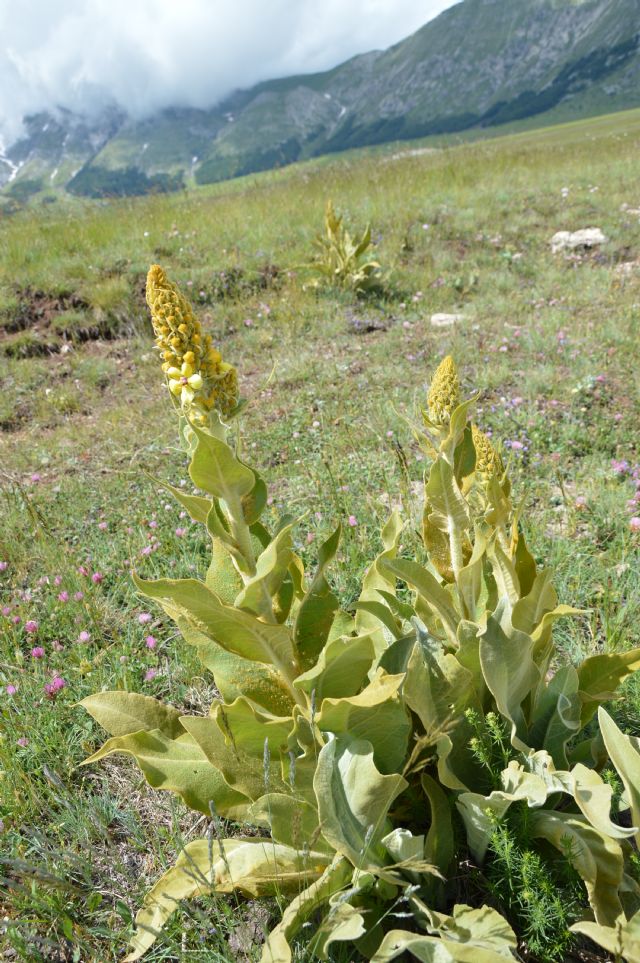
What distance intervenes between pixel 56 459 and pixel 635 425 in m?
4.65

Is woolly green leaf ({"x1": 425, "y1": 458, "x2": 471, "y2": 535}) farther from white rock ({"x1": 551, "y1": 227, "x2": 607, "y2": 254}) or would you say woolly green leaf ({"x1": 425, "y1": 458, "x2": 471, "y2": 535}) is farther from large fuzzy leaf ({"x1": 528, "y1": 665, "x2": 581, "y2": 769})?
white rock ({"x1": 551, "y1": 227, "x2": 607, "y2": 254})

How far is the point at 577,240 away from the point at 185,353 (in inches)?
361

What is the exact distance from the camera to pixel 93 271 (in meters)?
8.11

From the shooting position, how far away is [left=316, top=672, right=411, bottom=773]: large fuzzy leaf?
1410mm

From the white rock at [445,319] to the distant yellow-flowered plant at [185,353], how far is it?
5.70 meters

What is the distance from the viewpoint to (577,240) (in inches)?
346

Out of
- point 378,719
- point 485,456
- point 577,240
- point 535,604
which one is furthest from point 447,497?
point 577,240

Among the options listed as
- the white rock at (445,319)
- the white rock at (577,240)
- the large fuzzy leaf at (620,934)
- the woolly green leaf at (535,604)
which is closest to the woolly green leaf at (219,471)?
the woolly green leaf at (535,604)

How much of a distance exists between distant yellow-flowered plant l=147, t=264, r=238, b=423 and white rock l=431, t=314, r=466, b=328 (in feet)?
18.7

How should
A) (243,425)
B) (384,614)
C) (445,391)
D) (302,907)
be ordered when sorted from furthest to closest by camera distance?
(243,425) → (384,614) → (445,391) → (302,907)

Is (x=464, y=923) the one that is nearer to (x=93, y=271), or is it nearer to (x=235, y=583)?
(x=235, y=583)

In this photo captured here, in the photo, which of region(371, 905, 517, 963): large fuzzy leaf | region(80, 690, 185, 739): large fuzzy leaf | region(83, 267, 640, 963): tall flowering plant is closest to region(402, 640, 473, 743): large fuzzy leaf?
region(83, 267, 640, 963): tall flowering plant

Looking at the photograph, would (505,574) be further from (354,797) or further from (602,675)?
(354,797)

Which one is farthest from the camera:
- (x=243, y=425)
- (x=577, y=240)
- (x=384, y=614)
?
(x=577, y=240)
